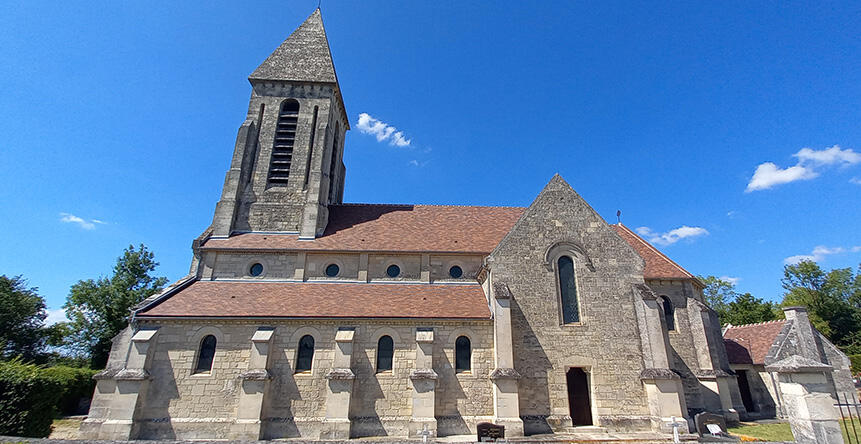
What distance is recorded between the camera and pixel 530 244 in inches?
637

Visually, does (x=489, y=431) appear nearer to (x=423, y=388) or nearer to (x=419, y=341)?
(x=423, y=388)

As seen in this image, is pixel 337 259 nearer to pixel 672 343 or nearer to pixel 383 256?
pixel 383 256

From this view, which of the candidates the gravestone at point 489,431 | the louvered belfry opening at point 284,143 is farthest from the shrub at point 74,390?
the gravestone at point 489,431

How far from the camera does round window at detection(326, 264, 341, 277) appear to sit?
18438 mm

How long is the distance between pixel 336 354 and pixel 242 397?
363 centimetres

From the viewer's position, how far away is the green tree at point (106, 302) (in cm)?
2908

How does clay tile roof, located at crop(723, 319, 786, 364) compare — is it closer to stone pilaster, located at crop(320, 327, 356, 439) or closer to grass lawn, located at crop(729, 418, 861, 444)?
grass lawn, located at crop(729, 418, 861, 444)

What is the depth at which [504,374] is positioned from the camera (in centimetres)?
1357

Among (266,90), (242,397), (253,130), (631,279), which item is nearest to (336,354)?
(242,397)

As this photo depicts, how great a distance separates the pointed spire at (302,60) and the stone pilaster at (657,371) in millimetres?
20707

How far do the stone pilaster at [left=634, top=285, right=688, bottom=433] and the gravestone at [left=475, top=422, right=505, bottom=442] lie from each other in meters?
6.05

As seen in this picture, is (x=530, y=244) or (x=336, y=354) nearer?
(x=336, y=354)

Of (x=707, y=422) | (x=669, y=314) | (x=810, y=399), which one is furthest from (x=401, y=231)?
(x=810, y=399)

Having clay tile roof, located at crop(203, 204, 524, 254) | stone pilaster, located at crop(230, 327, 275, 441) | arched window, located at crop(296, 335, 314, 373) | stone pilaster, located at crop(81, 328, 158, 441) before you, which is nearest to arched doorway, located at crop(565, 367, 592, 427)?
clay tile roof, located at crop(203, 204, 524, 254)
